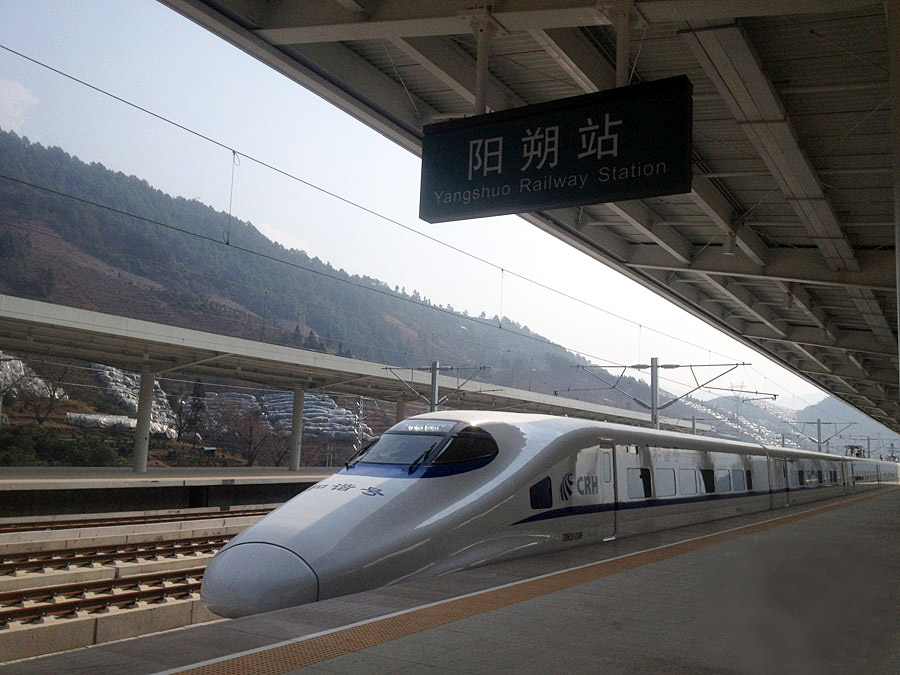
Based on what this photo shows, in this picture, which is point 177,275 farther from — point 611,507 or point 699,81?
point 699,81

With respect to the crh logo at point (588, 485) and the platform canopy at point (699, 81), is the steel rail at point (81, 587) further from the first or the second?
the platform canopy at point (699, 81)

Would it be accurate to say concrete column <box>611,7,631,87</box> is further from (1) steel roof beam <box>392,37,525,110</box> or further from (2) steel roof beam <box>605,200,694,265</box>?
(2) steel roof beam <box>605,200,694,265</box>

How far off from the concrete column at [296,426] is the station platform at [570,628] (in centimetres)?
2190

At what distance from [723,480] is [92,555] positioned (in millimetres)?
12299

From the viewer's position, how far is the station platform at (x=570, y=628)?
4.50 meters

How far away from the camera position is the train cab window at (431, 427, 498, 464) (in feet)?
29.1

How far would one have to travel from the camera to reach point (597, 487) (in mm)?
10898

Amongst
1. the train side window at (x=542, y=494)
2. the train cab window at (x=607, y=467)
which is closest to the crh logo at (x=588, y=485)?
the train cab window at (x=607, y=467)

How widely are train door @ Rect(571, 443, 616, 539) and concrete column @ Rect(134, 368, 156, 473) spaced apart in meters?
17.0

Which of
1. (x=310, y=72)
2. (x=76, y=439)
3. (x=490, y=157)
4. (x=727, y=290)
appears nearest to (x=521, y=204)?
(x=490, y=157)

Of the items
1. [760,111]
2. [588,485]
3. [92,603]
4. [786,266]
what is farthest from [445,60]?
[786,266]

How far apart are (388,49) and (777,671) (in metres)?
6.73

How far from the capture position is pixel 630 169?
5730mm

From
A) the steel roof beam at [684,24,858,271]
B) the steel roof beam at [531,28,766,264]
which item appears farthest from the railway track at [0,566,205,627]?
the steel roof beam at [684,24,858,271]
